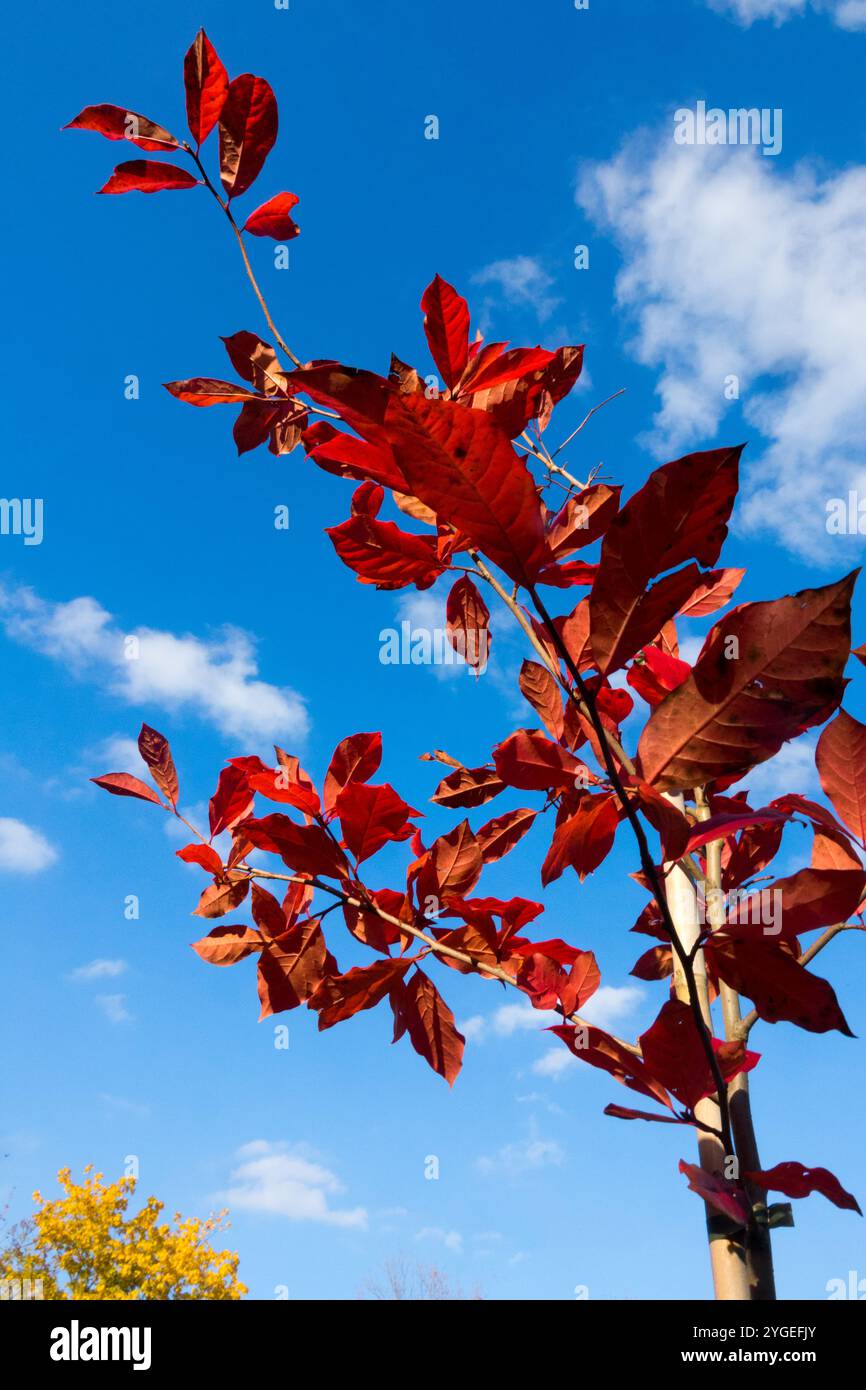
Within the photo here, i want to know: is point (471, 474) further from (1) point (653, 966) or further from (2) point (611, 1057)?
(1) point (653, 966)

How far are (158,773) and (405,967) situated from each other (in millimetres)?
608

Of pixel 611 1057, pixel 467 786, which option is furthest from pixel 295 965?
pixel 611 1057

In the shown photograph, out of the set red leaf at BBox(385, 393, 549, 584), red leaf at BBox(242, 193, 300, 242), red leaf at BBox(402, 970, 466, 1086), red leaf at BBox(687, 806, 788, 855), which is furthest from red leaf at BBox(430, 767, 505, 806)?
red leaf at BBox(242, 193, 300, 242)

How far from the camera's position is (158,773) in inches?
56.2

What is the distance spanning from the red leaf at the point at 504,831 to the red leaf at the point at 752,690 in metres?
0.58

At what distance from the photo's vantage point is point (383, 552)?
1.00 m

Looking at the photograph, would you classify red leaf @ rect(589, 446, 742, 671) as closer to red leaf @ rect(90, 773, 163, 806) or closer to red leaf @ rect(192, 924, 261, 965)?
red leaf @ rect(192, 924, 261, 965)

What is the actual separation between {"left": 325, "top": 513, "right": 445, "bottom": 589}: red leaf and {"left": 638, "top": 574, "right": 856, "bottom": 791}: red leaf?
0.44 m

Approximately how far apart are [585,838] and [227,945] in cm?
68

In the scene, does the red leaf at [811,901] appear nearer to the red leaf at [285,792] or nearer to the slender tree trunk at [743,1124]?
the slender tree trunk at [743,1124]

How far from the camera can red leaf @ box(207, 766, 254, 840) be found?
4.35 feet

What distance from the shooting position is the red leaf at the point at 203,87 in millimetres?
1144
